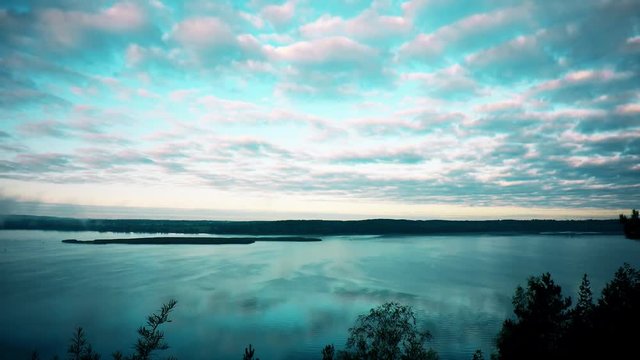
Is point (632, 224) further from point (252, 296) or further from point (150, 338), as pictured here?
point (252, 296)

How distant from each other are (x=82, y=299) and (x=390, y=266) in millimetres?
70538

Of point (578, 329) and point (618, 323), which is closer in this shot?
point (618, 323)

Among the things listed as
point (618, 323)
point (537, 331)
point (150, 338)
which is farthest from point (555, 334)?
point (150, 338)

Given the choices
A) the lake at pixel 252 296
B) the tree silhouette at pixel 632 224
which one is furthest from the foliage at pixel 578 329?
the lake at pixel 252 296

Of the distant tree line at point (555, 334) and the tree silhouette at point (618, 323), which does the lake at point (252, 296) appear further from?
the tree silhouette at point (618, 323)

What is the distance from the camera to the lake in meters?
41.2

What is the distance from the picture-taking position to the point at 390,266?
102312 mm

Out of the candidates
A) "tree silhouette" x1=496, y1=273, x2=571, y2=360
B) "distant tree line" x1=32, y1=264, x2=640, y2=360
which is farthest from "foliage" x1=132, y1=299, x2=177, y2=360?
"tree silhouette" x1=496, y1=273, x2=571, y2=360

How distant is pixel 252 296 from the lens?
2584 inches

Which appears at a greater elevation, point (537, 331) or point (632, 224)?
point (632, 224)

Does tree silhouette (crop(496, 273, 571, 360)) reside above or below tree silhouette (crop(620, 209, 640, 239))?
below

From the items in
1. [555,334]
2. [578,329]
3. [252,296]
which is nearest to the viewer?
[578,329]

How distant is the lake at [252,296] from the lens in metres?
41.2

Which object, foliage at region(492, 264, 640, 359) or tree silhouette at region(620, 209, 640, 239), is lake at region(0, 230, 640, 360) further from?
tree silhouette at region(620, 209, 640, 239)
